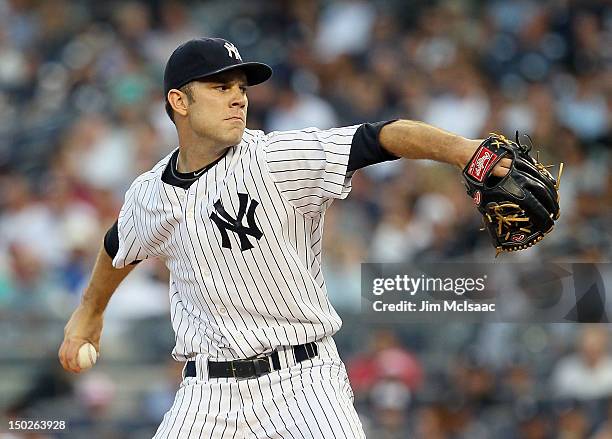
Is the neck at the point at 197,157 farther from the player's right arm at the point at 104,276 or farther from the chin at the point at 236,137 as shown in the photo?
the player's right arm at the point at 104,276

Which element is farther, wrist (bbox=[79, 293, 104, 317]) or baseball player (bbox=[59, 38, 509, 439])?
wrist (bbox=[79, 293, 104, 317])

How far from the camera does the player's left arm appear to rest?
103 inches

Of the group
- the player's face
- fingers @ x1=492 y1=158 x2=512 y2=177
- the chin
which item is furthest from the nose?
fingers @ x1=492 y1=158 x2=512 y2=177

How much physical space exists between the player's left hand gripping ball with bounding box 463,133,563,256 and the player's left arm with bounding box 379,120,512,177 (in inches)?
0.8

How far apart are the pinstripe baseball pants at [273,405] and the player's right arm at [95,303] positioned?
61 cm

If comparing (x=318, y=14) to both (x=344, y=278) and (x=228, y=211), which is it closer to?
(x=344, y=278)

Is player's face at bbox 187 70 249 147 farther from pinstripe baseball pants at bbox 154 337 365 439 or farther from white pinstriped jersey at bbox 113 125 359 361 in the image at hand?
pinstripe baseball pants at bbox 154 337 365 439

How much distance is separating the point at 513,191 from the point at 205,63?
1112 mm

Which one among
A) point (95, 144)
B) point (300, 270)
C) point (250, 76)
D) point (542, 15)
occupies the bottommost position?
point (300, 270)

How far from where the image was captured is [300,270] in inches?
118

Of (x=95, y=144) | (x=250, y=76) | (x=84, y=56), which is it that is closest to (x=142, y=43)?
(x=84, y=56)

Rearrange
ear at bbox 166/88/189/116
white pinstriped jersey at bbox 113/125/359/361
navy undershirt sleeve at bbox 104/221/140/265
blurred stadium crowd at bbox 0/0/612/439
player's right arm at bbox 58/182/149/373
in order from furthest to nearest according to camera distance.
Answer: blurred stadium crowd at bbox 0/0/612/439, navy undershirt sleeve at bbox 104/221/140/265, player's right arm at bbox 58/182/149/373, ear at bbox 166/88/189/116, white pinstriped jersey at bbox 113/125/359/361

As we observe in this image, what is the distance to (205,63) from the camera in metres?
3.10

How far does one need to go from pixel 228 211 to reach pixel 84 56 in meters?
4.78
